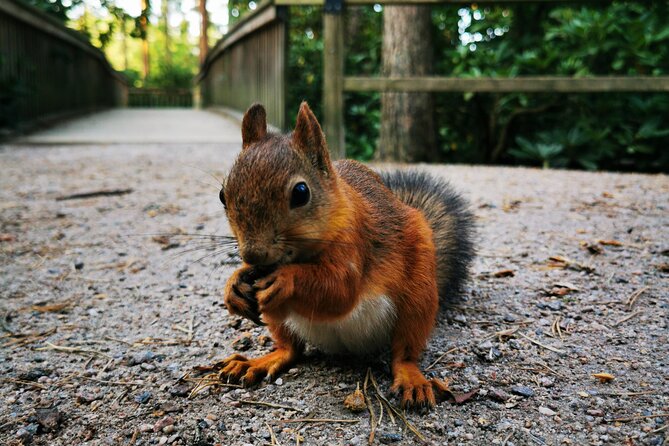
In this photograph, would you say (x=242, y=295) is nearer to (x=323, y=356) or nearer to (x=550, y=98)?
(x=323, y=356)

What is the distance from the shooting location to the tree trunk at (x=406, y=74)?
5.80 meters

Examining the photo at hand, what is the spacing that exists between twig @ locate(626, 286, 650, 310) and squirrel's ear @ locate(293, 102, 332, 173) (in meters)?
1.31

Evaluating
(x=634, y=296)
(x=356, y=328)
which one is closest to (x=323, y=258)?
(x=356, y=328)

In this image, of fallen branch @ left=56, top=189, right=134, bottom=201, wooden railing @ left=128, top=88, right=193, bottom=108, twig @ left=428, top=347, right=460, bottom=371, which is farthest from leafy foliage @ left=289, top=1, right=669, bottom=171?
wooden railing @ left=128, top=88, right=193, bottom=108

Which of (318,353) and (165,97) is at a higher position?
(165,97)

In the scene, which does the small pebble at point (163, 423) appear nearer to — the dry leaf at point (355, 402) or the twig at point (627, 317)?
the dry leaf at point (355, 402)

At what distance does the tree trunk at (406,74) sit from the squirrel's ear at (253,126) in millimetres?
4212

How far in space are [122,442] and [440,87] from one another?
12.6 feet

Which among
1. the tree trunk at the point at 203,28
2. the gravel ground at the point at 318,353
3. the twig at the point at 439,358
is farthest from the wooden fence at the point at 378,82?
the tree trunk at the point at 203,28

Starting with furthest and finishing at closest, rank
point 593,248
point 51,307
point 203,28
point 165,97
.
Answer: point 165,97
point 203,28
point 593,248
point 51,307

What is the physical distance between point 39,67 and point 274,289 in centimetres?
849

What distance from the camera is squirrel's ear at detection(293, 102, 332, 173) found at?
5.36ft

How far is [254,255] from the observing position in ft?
4.71

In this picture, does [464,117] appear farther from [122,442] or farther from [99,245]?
[122,442]
